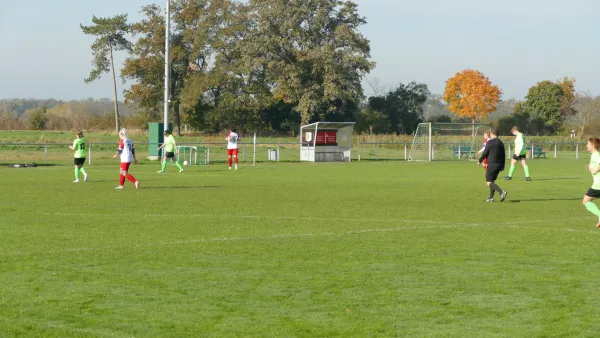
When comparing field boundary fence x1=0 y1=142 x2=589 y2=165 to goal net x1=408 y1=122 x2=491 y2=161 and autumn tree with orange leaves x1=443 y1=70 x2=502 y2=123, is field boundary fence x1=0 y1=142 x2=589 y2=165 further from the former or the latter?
autumn tree with orange leaves x1=443 y1=70 x2=502 y2=123

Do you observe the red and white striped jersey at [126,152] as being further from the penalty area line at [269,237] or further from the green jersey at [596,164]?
the green jersey at [596,164]

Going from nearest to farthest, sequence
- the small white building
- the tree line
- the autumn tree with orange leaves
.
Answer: the small white building
the tree line
the autumn tree with orange leaves

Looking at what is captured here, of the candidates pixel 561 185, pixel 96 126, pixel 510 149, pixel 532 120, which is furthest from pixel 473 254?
pixel 532 120

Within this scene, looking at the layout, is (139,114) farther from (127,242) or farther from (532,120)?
(127,242)

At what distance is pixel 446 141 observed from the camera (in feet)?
181

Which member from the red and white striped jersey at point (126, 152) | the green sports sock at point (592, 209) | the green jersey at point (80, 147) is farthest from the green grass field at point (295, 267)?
the green jersey at point (80, 147)

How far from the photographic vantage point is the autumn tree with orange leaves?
107625 mm

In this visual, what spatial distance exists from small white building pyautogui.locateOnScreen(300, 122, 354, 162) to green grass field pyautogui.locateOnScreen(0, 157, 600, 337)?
27.1 m

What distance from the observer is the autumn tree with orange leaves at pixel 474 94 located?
107625 millimetres

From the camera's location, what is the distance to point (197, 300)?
829 centimetres

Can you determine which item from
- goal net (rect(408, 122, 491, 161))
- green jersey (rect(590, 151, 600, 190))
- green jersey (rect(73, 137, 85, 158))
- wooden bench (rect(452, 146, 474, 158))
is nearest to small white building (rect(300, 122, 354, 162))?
goal net (rect(408, 122, 491, 161))

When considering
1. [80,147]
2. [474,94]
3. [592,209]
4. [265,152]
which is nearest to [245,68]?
[265,152]

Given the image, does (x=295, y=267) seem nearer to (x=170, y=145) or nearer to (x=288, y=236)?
(x=288, y=236)

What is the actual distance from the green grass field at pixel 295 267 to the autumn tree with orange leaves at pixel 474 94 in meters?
88.9
